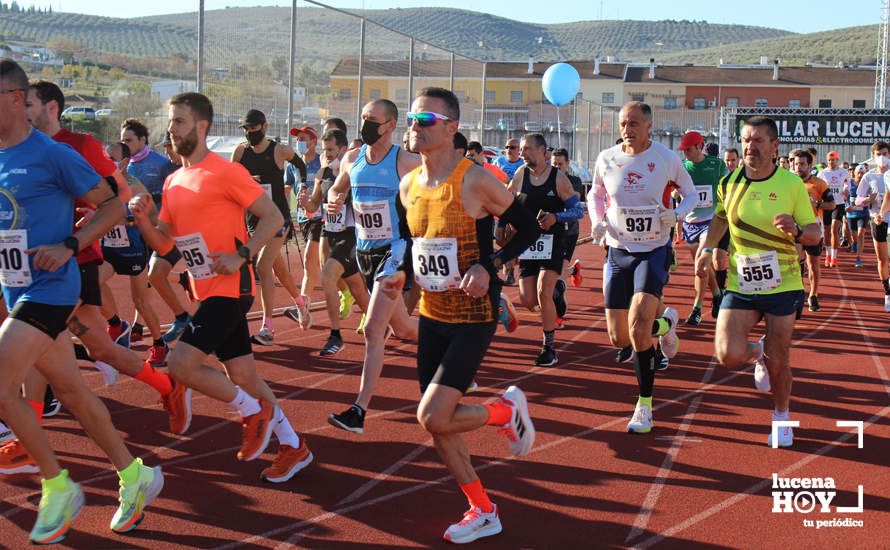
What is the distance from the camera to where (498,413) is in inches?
205

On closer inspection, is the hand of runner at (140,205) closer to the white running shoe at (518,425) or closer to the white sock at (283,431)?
the white sock at (283,431)

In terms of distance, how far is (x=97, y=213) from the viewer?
5121 millimetres

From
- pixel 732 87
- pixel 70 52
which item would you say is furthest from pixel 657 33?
pixel 70 52

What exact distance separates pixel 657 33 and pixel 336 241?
184 meters

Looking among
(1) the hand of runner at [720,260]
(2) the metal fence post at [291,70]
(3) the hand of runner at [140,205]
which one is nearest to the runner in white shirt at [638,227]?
(1) the hand of runner at [720,260]

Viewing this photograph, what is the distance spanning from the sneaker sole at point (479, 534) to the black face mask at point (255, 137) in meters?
5.85

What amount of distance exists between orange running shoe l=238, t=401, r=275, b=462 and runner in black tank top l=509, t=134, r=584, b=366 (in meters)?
4.21

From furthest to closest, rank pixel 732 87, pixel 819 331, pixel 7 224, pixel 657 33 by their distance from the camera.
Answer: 1. pixel 657 33
2. pixel 732 87
3. pixel 819 331
4. pixel 7 224

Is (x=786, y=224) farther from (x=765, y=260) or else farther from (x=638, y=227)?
(x=638, y=227)

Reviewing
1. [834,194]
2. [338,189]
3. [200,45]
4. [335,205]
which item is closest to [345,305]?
[338,189]

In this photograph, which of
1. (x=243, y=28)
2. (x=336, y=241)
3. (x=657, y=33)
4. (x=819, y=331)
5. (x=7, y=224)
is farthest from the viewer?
(x=657, y=33)

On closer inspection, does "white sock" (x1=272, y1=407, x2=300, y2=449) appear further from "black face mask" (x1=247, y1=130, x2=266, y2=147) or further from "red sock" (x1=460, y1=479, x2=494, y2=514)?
"black face mask" (x1=247, y1=130, x2=266, y2=147)

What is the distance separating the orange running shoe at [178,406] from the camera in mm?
6242

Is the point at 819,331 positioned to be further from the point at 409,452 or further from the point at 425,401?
the point at 425,401
